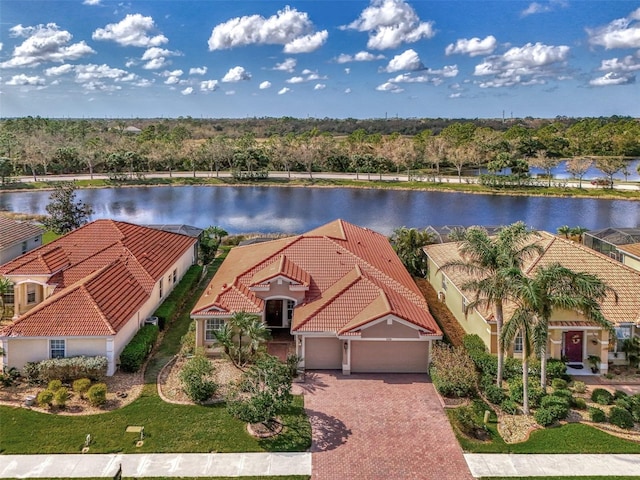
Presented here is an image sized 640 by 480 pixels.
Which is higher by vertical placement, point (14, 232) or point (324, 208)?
point (324, 208)

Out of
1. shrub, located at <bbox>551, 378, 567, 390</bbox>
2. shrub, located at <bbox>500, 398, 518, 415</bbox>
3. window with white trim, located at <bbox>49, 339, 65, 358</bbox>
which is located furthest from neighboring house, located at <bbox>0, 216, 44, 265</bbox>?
shrub, located at <bbox>551, 378, 567, 390</bbox>

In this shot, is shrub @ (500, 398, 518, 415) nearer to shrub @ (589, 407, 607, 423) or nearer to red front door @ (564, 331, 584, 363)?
shrub @ (589, 407, 607, 423)

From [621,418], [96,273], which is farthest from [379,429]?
[96,273]

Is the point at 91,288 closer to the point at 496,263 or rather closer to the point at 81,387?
the point at 81,387

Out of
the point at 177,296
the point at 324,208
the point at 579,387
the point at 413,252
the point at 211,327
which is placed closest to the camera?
the point at 579,387

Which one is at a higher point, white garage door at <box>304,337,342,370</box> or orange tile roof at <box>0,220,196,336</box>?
orange tile roof at <box>0,220,196,336</box>

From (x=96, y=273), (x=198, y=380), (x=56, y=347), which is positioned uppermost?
(x=96, y=273)
